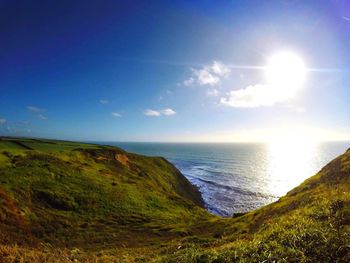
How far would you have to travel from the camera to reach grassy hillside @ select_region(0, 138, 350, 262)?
1133 centimetres

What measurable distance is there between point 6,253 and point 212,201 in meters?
78.0

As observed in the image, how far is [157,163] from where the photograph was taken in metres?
104

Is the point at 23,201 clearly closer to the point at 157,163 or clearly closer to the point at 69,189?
the point at 69,189

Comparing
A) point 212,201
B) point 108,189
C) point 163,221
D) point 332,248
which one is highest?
point 332,248

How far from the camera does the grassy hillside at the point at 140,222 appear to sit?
37.2 feet

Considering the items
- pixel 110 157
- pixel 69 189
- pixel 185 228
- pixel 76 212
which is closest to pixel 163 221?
pixel 185 228

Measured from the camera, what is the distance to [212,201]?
285 ft

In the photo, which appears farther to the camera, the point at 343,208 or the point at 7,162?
the point at 7,162

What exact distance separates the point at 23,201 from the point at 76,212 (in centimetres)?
753

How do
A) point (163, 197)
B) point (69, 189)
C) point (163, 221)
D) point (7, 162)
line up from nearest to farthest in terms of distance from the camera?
point (163, 221), point (69, 189), point (7, 162), point (163, 197)

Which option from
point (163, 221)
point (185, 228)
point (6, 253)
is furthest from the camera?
point (163, 221)

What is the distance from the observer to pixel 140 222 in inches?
1602

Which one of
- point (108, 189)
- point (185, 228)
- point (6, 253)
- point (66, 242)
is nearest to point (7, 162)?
point (108, 189)

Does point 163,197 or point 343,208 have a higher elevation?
point 343,208
